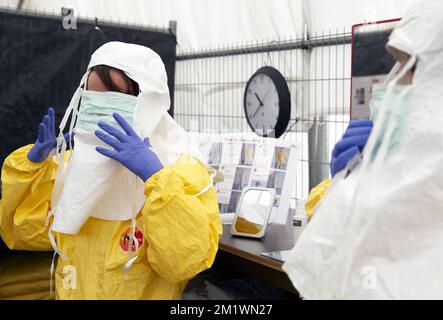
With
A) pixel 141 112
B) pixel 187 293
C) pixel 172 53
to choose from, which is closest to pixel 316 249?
pixel 141 112

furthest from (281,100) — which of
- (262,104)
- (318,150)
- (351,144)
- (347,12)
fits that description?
(351,144)

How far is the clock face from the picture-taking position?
2086 mm

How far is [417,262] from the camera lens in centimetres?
71

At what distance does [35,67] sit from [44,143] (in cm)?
85

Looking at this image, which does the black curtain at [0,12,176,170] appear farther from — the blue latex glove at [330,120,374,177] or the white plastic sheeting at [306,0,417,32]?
the blue latex glove at [330,120,374,177]

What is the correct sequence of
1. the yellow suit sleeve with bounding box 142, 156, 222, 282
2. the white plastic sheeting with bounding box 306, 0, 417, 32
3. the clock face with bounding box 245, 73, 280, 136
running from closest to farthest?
the yellow suit sleeve with bounding box 142, 156, 222, 282 < the white plastic sheeting with bounding box 306, 0, 417, 32 < the clock face with bounding box 245, 73, 280, 136

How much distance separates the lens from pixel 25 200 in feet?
4.54

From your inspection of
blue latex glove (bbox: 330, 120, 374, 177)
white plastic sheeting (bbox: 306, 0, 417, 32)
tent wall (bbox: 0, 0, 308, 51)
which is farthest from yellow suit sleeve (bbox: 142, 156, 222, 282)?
tent wall (bbox: 0, 0, 308, 51)

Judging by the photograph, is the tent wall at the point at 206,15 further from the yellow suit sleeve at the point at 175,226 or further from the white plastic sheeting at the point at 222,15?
the yellow suit sleeve at the point at 175,226

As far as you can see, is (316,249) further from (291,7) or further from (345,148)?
(291,7)

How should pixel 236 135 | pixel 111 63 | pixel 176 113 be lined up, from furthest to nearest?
pixel 176 113, pixel 236 135, pixel 111 63

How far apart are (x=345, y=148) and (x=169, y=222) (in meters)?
0.47

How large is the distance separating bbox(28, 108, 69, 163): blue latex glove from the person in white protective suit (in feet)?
2.98

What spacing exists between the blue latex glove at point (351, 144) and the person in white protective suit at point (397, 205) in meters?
0.10
